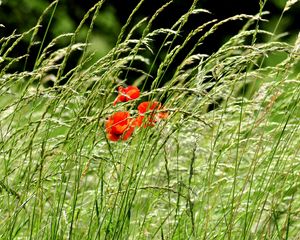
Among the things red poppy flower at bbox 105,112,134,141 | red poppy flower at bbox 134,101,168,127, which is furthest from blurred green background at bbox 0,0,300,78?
red poppy flower at bbox 134,101,168,127

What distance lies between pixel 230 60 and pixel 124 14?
5191mm

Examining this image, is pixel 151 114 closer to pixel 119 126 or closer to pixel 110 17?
pixel 119 126

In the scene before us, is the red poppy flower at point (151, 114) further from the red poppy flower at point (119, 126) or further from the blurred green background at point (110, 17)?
the blurred green background at point (110, 17)

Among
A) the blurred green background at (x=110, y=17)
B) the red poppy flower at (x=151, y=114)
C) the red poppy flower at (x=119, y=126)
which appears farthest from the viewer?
the blurred green background at (x=110, y=17)

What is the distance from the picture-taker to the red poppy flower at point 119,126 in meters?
2.79

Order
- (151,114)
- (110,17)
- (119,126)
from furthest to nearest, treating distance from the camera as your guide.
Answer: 1. (110,17)
2. (119,126)
3. (151,114)

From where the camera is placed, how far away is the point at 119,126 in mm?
3010

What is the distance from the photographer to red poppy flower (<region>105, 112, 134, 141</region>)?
2.79 m

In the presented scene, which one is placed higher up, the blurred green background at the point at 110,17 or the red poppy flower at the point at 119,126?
the blurred green background at the point at 110,17

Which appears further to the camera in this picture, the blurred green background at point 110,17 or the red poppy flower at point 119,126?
the blurred green background at point 110,17

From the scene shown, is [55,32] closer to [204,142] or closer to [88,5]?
[88,5]

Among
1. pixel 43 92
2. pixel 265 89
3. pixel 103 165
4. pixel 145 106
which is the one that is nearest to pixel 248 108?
pixel 265 89

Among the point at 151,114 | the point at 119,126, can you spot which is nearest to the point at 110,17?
the point at 119,126

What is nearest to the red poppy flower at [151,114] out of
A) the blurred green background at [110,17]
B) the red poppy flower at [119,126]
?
the red poppy flower at [119,126]
